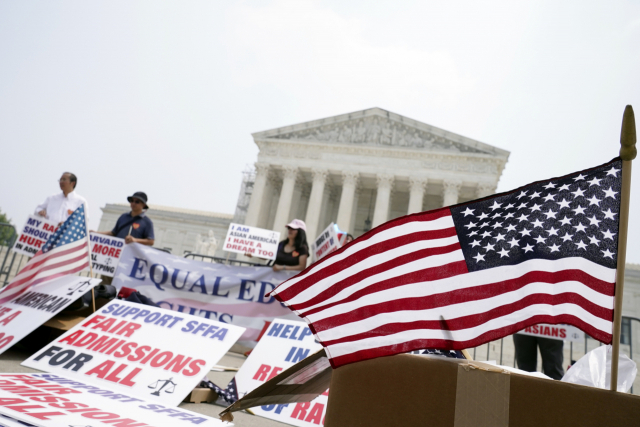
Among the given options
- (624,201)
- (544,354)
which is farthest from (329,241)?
(624,201)

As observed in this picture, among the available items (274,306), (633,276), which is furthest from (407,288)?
(633,276)

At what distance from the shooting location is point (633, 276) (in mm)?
31703

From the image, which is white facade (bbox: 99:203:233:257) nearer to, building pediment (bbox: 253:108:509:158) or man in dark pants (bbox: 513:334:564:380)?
building pediment (bbox: 253:108:509:158)

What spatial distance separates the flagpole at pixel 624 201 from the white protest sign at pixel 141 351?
2.62 m

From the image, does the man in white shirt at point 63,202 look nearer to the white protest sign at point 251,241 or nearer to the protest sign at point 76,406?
the protest sign at point 76,406

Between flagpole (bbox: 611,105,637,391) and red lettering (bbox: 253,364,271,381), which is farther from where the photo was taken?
red lettering (bbox: 253,364,271,381)

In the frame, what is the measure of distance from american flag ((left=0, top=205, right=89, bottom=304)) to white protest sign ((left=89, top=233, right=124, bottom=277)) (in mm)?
1925

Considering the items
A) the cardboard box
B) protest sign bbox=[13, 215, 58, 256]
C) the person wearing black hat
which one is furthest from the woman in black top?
the cardboard box

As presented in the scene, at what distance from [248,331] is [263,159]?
29.1 metres

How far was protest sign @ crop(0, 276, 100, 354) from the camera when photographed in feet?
12.2

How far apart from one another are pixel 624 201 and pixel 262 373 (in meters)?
2.91

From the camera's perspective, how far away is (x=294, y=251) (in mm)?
6996

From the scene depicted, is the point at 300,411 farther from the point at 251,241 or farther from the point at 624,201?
the point at 251,241

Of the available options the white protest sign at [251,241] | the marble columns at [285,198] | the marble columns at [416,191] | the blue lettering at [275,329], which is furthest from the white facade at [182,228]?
the blue lettering at [275,329]
